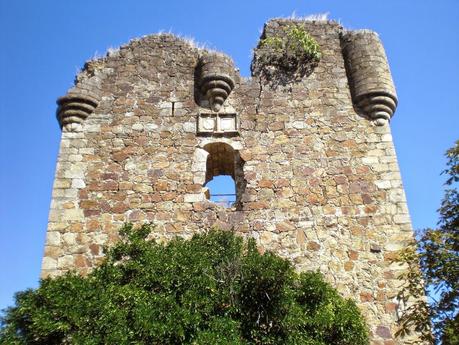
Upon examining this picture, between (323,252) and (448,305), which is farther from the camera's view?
(323,252)

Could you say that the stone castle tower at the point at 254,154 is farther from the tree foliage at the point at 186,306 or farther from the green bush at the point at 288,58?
the tree foliage at the point at 186,306

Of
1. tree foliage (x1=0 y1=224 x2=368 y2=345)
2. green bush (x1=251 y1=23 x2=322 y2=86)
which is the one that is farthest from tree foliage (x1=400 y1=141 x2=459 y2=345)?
green bush (x1=251 y1=23 x2=322 y2=86)

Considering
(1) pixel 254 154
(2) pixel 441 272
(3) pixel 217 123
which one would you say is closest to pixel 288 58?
(3) pixel 217 123

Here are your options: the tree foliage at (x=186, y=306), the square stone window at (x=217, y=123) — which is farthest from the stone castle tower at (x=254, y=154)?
the tree foliage at (x=186, y=306)

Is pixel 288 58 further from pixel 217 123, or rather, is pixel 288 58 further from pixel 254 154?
pixel 254 154

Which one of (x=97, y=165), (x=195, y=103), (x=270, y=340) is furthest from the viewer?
(x=195, y=103)

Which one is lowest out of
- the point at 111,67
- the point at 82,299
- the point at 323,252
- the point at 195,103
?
the point at 82,299

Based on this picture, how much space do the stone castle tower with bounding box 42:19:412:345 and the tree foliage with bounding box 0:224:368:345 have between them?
1.14 meters

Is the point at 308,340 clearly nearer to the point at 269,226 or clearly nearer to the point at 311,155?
the point at 269,226

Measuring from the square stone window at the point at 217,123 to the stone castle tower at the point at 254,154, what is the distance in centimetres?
2

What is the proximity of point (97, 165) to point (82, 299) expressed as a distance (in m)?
3.07

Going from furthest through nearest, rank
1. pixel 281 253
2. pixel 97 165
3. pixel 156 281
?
pixel 97 165, pixel 281 253, pixel 156 281

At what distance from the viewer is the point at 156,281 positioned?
Answer: 6453 millimetres

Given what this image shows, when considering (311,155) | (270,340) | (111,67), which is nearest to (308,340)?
(270,340)
